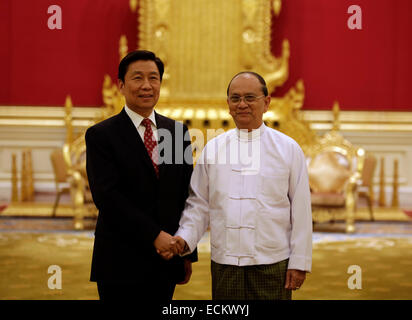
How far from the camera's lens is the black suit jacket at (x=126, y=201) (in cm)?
173

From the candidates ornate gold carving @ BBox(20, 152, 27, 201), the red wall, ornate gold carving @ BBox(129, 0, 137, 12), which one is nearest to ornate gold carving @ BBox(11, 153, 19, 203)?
ornate gold carving @ BBox(20, 152, 27, 201)

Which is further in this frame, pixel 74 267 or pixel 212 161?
pixel 74 267

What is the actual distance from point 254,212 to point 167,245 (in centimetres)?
30

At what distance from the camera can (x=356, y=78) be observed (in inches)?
270

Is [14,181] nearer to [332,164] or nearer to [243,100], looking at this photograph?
[332,164]

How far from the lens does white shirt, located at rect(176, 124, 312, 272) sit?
177 cm

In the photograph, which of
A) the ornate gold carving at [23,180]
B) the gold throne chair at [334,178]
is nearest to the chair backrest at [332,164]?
the gold throne chair at [334,178]

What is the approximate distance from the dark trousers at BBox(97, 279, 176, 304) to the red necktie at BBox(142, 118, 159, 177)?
0.37 metres

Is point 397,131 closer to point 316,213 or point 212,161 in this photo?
point 316,213

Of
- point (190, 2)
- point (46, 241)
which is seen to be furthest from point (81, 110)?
point (46, 241)

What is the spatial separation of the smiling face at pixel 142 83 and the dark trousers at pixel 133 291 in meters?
0.60

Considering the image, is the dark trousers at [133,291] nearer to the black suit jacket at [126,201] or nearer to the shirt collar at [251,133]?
the black suit jacket at [126,201]

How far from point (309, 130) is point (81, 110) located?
2872 mm

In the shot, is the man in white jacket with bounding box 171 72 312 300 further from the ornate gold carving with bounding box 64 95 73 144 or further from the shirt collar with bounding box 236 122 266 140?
the ornate gold carving with bounding box 64 95 73 144
